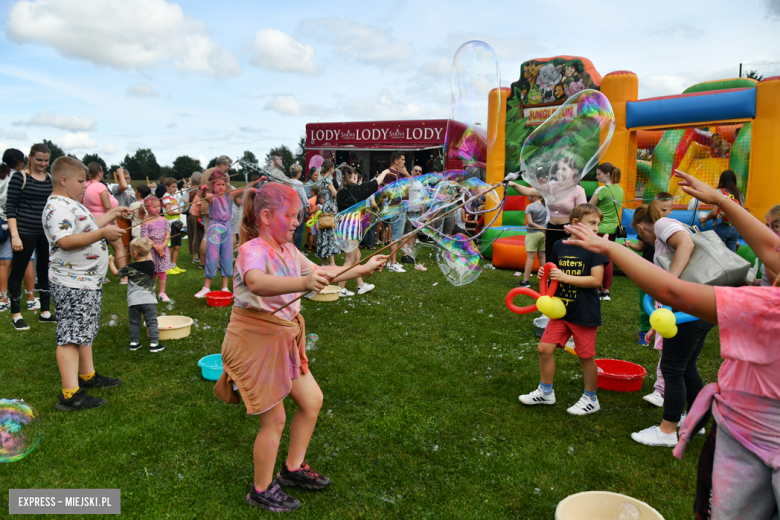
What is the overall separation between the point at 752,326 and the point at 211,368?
387 cm

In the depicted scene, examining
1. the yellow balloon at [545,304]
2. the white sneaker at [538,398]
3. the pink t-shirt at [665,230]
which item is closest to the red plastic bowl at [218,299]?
the white sneaker at [538,398]

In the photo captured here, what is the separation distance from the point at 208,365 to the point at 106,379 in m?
0.82

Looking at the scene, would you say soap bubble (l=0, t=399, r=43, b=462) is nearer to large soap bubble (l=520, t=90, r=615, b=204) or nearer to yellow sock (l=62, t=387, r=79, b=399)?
yellow sock (l=62, t=387, r=79, b=399)

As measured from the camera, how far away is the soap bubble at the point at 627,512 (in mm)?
2439

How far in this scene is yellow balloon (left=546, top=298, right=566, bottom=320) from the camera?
342 centimetres

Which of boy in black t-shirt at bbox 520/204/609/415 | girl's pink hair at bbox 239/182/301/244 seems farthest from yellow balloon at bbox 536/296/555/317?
A: girl's pink hair at bbox 239/182/301/244

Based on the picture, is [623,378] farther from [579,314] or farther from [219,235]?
[219,235]

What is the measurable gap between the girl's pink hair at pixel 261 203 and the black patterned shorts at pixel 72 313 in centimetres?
197

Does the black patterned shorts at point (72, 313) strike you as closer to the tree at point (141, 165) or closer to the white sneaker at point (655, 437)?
the white sneaker at point (655, 437)

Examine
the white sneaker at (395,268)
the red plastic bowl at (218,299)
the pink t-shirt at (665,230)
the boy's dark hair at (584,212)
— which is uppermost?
the boy's dark hair at (584,212)

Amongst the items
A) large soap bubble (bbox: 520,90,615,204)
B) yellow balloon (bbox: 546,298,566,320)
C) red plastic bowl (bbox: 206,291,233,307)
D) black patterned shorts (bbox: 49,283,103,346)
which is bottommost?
red plastic bowl (bbox: 206,291,233,307)

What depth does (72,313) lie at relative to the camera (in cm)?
358

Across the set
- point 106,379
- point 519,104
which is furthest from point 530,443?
point 519,104

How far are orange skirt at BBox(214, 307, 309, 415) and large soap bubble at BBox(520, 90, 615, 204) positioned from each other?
230 cm
